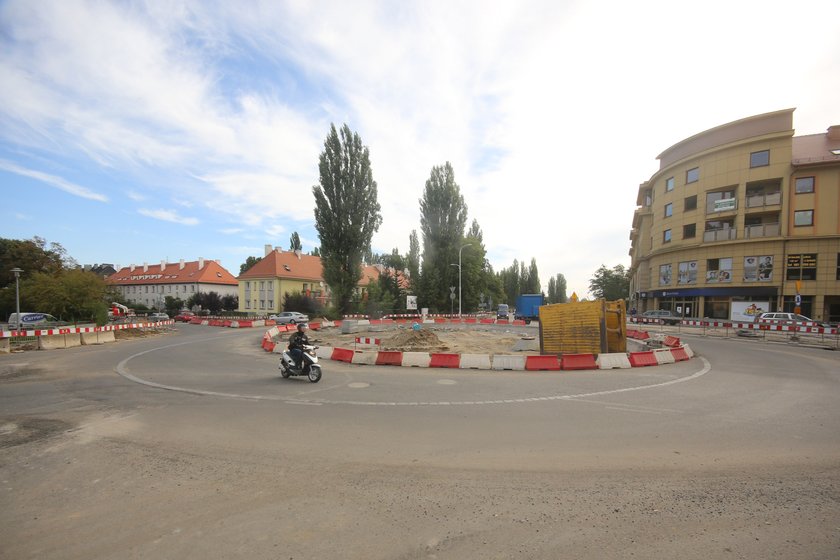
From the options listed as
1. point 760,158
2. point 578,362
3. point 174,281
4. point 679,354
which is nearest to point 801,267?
point 760,158

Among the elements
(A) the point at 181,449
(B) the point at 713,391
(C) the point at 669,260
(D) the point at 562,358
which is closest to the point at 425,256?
(C) the point at 669,260

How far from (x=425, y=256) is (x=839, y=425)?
143 ft

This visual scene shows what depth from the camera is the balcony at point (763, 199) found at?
34.4 metres

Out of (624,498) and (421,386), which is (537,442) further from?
(421,386)

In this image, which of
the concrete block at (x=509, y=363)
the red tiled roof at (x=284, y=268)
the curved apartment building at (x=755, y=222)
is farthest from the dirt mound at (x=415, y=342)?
the red tiled roof at (x=284, y=268)

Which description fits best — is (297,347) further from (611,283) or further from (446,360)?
(611,283)

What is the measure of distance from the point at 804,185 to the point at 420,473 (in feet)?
147

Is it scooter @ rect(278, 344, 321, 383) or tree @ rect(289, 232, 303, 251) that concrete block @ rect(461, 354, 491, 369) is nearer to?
scooter @ rect(278, 344, 321, 383)

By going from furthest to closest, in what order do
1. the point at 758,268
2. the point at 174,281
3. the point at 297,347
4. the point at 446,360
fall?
the point at 174,281, the point at 758,268, the point at 446,360, the point at 297,347

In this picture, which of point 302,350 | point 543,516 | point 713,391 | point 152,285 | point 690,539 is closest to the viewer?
point 690,539

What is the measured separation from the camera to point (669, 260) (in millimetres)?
42062

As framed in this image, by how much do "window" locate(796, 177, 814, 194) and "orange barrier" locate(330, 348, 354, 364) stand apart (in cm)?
4113

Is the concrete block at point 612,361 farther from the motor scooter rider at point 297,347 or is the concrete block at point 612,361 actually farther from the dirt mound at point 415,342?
the motor scooter rider at point 297,347

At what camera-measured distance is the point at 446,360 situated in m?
12.8
